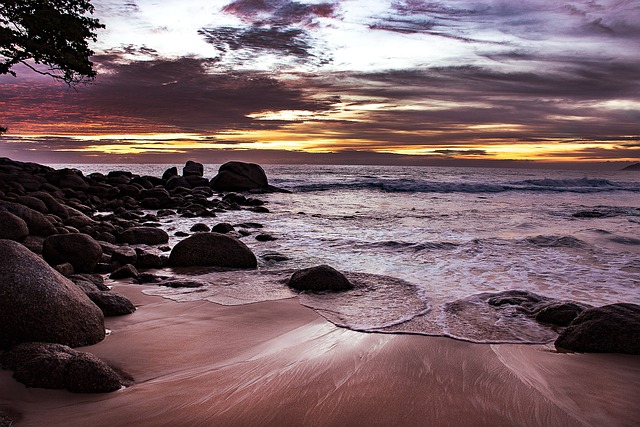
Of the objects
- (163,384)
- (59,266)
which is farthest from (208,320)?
(59,266)

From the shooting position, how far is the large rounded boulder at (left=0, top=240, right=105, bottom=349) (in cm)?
358

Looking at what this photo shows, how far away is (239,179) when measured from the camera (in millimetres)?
30203

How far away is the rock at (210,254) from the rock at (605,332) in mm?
4989

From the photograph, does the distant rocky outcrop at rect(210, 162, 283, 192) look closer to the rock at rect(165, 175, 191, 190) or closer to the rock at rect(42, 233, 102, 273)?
the rock at rect(165, 175, 191, 190)

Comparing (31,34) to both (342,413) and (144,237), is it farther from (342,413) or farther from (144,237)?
(342,413)

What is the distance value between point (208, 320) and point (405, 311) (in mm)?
2275

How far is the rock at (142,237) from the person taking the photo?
9.85 meters

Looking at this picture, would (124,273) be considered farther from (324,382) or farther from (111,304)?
(324,382)

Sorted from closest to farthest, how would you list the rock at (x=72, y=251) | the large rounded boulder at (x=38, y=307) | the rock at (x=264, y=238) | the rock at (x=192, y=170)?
1. the large rounded boulder at (x=38, y=307)
2. the rock at (x=72, y=251)
3. the rock at (x=264, y=238)
4. the rock at (x=192, y=170)

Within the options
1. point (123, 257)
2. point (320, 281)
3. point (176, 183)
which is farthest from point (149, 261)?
point (176, 183)

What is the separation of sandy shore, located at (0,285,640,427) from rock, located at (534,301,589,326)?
843 millimetres

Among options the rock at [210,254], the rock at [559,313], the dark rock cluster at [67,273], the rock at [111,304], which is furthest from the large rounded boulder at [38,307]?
the rock at [559,313]

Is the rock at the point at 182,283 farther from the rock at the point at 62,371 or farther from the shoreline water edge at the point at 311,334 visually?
the rock at the point at 62,371

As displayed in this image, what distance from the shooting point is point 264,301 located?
5.65 m
